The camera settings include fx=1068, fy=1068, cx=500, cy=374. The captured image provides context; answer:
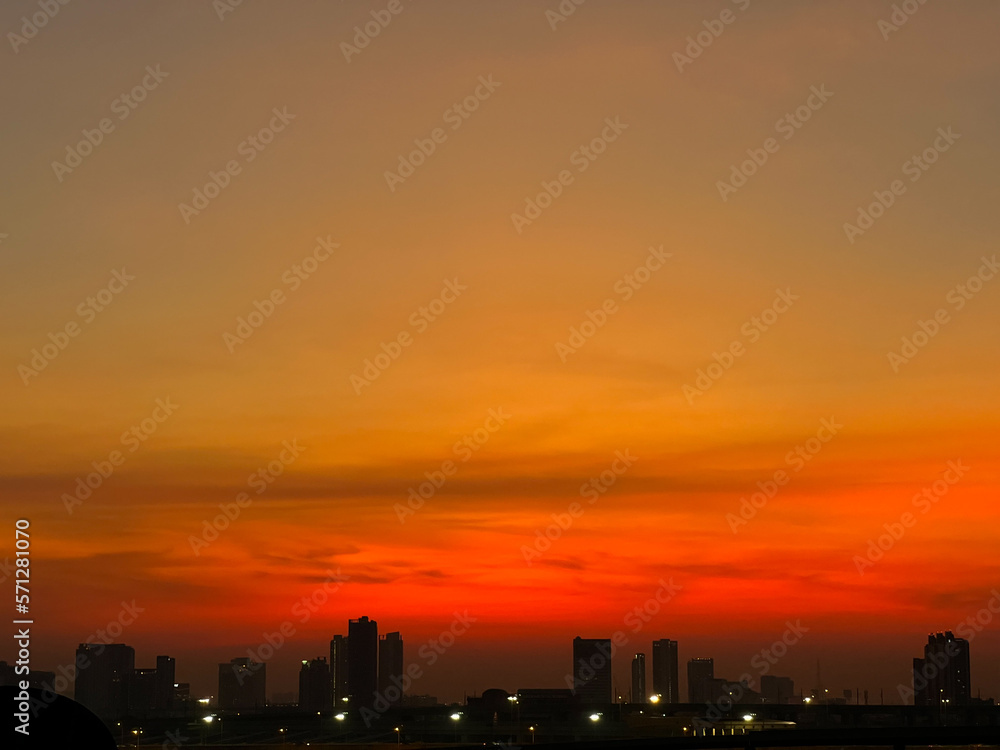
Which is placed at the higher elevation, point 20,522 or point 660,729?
point 20,522

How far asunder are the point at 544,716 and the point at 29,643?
119 metres

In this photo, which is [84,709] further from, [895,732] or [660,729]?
[660,729]

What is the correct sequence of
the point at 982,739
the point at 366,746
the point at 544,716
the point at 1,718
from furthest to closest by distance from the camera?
1. the point at 544,716
2. the point at 366,746
3. the point at 982,739
4. the point at 1,718

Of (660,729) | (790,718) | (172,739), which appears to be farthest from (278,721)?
(790,718)

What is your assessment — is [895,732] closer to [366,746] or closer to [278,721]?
[366,746]

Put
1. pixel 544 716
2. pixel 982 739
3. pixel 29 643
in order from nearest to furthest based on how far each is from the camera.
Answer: pixel 982 739 → pixel 29 643 → pixel 544 716

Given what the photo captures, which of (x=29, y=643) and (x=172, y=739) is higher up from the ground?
(x=29, y=643)

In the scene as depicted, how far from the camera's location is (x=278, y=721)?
406 feet

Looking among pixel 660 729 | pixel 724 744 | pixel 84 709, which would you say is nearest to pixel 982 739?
pixel 724 744

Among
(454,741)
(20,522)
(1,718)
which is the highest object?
(20,522)

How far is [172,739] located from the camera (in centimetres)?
11212

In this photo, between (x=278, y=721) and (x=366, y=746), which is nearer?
(x=366, y=746)

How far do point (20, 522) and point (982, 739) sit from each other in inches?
930

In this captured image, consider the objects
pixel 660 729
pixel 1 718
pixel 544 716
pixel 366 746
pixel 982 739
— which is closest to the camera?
pixel 1 718
